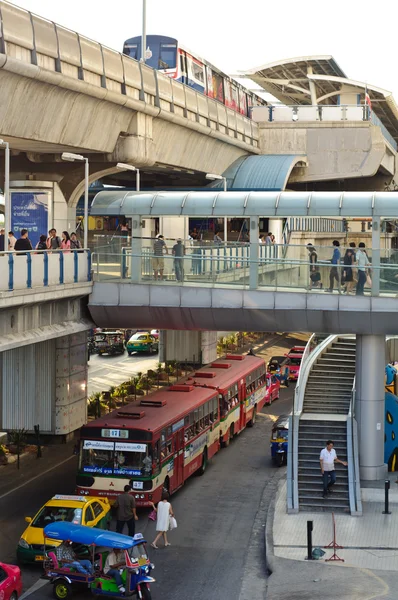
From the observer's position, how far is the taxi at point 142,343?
6669 cm

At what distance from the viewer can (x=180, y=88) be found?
139 feet

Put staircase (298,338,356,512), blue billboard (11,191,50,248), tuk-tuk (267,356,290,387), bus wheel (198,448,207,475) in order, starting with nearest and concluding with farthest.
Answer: staircase (298,338,356,512)
bus wheel (198,448,207,475)
blue billboard (11,191,50,248)
tuk-tuk (267,356,290,387)

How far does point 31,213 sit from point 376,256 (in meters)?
12.5

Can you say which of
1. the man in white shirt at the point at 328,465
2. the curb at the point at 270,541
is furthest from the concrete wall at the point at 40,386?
the man in white shirt at the point at 328,465

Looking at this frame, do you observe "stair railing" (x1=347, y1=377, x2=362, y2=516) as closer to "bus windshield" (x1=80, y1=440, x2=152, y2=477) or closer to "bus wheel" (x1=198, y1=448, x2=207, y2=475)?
"bus wheel" (x1=198, y1=448, x2=207, y2=475)

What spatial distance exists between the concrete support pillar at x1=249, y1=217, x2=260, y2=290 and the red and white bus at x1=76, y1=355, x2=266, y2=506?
4.18 m

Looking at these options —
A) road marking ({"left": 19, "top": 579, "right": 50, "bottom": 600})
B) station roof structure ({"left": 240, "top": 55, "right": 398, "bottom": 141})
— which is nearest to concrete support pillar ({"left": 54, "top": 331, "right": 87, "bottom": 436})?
road marking ({"left": 19, "top": 579, "right": 50, "bottom": 600})

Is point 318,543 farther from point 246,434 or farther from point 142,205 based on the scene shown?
point 246,434

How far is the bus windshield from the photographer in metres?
27.2

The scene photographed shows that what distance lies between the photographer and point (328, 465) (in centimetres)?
2805

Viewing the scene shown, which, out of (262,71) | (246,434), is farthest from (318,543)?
(262,71)

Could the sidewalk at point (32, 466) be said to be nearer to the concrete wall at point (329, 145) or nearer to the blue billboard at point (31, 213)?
the blue billboard at point (31, 213)

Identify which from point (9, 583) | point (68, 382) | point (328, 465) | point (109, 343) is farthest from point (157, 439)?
point (109, 343)

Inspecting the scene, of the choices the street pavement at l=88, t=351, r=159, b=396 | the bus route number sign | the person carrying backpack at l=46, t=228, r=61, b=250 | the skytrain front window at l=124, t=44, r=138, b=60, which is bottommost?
the street pavement at l=88, t=351, r=159, b=396
